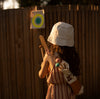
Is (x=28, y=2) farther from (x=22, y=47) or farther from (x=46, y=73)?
(x=46, y=73)

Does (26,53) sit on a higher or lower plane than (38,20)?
lower

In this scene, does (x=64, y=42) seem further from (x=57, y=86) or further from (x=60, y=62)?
(x=57, y=86)

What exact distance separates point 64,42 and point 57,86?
0.62 m

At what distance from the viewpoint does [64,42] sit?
2238 millimetres

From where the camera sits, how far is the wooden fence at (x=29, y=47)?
12.6ft

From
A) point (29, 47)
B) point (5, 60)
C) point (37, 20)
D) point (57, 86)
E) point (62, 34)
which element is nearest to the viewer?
point (62, 34)

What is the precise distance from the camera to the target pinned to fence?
3736mm

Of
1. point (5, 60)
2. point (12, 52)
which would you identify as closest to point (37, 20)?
point (12, 52)

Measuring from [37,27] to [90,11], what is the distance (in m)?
1.37

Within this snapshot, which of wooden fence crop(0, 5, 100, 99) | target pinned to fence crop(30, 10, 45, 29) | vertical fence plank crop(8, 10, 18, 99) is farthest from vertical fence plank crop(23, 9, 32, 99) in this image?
vertical fence plank crop(8, 10, 18, 99)

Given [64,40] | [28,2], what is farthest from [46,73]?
[28,2]

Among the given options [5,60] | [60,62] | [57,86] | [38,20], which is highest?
[38,20]

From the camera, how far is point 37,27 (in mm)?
3756

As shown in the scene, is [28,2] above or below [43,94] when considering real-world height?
above
